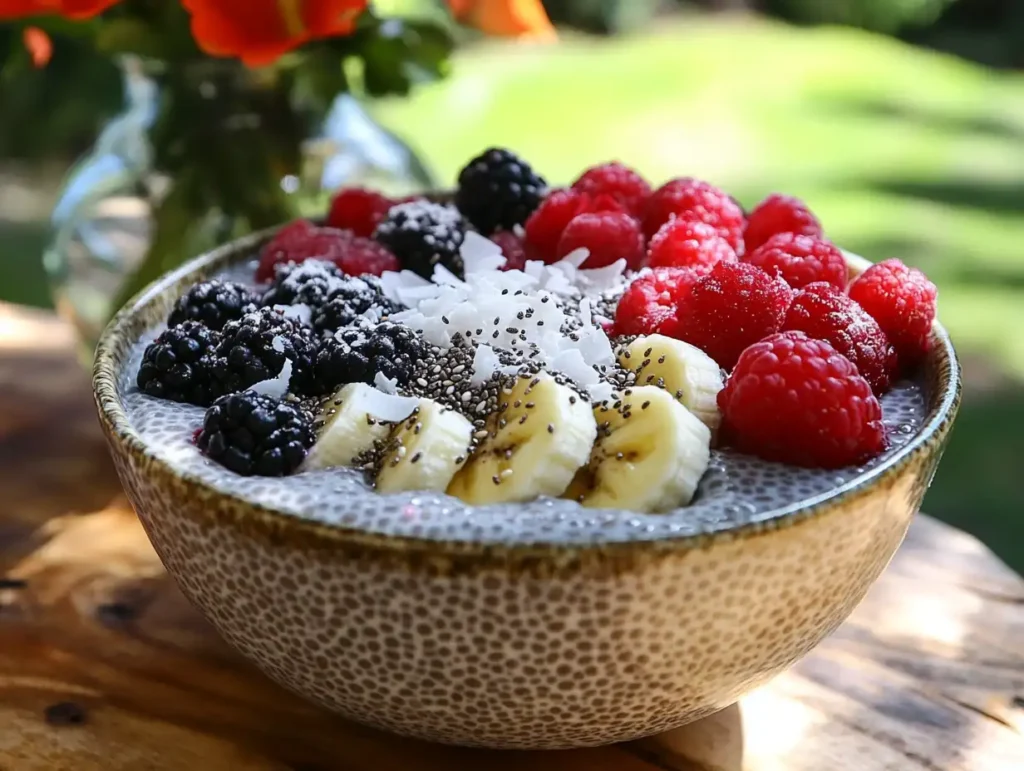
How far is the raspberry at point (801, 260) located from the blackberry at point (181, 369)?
48cm

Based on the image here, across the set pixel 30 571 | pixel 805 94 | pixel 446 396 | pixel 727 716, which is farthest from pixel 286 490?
pixel 805 94

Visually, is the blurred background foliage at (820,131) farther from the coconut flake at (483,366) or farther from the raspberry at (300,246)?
the coconut flake at (483,366)

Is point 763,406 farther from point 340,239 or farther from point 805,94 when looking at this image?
point 805,94

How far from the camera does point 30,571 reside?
1103mm

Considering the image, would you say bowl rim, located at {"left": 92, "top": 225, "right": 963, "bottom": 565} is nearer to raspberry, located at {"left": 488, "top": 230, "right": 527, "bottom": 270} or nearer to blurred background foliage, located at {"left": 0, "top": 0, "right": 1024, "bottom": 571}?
raspberry, located at {"left": 488, "top": 230, "right": 527, "bottom": 270}

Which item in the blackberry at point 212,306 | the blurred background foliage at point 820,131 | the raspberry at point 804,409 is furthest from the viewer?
the blurred background foliage at point 820,131

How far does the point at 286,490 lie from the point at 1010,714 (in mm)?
633

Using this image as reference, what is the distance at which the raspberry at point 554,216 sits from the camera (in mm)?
1084

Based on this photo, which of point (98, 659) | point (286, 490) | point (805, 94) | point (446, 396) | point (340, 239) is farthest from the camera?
point (805, 94)

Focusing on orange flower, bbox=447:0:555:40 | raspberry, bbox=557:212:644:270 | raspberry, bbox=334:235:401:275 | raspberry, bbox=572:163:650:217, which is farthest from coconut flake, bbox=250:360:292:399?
orange flower, bbox=447:0:555:40

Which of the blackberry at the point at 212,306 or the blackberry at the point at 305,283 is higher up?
the blackberry at the point at 305,283

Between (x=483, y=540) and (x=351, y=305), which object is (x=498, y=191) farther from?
(x=483, y=540)

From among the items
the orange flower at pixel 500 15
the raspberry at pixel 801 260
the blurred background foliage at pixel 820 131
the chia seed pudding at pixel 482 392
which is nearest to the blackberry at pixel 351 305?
the chia seed pudding at pixel 482 392

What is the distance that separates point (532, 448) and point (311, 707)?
1.08ft
